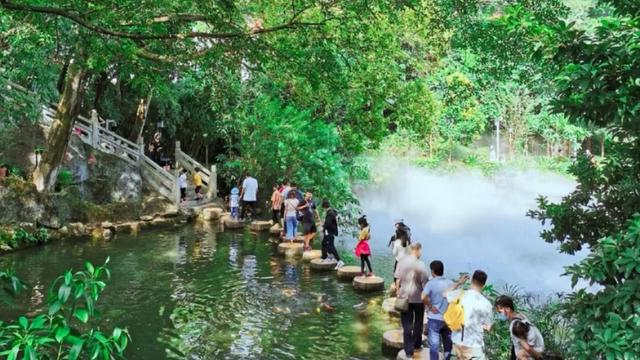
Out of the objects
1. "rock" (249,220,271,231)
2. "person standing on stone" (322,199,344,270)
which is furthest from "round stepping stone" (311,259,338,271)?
"rock" (249,220,271,231)

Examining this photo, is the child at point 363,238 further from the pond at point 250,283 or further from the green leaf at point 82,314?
the green leaf at point 82,314

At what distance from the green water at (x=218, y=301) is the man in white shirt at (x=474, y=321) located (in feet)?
6.77

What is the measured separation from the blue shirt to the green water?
5.31ft

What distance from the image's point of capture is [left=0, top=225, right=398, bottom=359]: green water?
841 centimetres

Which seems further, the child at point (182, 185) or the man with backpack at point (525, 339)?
the child at point (182, 185)

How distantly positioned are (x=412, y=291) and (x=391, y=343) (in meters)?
1.18

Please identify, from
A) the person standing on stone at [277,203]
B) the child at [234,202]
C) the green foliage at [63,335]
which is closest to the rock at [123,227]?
the child at [234,202]

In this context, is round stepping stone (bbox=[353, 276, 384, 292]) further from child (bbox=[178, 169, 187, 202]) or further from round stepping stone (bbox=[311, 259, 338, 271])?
child (bbox=[178, 169, 187, 202])

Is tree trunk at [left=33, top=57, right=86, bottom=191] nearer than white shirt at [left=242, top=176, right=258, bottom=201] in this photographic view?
Yes

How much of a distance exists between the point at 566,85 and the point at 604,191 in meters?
3.26

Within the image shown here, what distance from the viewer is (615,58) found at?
4.56 metres

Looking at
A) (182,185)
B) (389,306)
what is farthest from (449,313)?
(182,185)

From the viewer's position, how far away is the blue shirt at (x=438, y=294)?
6.85 meters

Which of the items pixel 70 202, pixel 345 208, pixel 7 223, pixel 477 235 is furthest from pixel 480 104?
pixel 7 223
